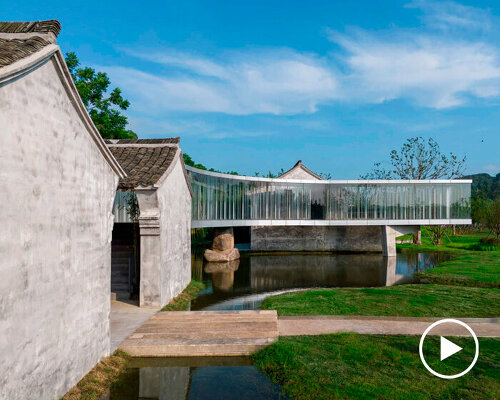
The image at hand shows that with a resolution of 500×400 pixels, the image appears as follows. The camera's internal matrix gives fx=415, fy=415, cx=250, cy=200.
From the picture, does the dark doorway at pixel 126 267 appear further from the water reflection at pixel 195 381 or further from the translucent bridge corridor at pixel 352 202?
the translucent bridge corridor at pixel 352 202

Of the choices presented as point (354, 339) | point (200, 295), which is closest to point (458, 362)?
point (354, 339)

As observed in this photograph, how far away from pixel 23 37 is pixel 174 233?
8779 millimetres

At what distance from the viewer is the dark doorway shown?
45.7 ft

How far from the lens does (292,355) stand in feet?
25.0

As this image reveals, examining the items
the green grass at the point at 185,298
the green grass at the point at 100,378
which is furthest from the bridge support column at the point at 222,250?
the green grass at the point at 100,378

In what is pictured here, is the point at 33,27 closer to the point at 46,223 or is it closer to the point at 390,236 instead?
the point at 46,223

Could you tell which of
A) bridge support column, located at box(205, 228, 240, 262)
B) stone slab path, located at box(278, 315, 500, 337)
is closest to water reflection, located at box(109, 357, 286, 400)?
stone slab path, located at box(278, 315, 500, 337)

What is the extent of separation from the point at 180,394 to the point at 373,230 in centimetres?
3055

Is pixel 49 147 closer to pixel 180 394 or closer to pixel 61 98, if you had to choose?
pixel 61 98

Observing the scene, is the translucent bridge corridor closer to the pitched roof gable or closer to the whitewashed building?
the pitched roof gable

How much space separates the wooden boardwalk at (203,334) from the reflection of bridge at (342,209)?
2094 cm

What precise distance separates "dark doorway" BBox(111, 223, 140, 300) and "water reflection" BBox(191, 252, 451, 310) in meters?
2.22

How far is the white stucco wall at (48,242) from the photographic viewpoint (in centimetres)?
465

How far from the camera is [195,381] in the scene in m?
7.06
